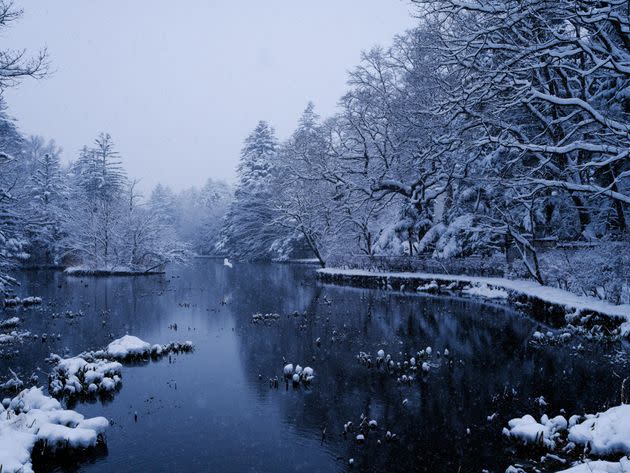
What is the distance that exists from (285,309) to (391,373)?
10650mm

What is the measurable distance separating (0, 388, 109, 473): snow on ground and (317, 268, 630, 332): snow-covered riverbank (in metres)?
12.7

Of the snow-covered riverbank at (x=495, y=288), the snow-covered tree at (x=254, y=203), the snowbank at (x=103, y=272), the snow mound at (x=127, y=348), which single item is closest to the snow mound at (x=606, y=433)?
the snow-covered riverbank at (x=495, y=288)

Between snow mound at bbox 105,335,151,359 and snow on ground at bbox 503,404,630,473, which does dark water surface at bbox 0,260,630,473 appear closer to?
snow on ground at bbox 503,404,630,473

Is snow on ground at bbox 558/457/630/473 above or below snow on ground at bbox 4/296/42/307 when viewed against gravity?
below

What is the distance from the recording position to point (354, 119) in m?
33.5

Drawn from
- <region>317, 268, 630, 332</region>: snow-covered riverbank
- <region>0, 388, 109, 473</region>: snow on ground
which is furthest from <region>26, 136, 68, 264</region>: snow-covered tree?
<region>0, 388, 109, 473</region>: snow on ground

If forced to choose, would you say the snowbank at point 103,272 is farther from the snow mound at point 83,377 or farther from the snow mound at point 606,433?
the snow mound at point 606,433

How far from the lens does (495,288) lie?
22844 millimetres

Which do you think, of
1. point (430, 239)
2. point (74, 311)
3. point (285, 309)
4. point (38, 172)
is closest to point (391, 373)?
point (285, 309)

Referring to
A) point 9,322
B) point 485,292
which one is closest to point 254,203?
point 485,292

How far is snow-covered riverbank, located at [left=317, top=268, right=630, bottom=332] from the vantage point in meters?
13.9

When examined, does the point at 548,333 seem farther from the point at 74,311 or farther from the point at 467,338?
the point at 74,311

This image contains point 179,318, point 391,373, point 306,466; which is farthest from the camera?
point 179,318

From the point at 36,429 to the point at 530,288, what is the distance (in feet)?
61.3
